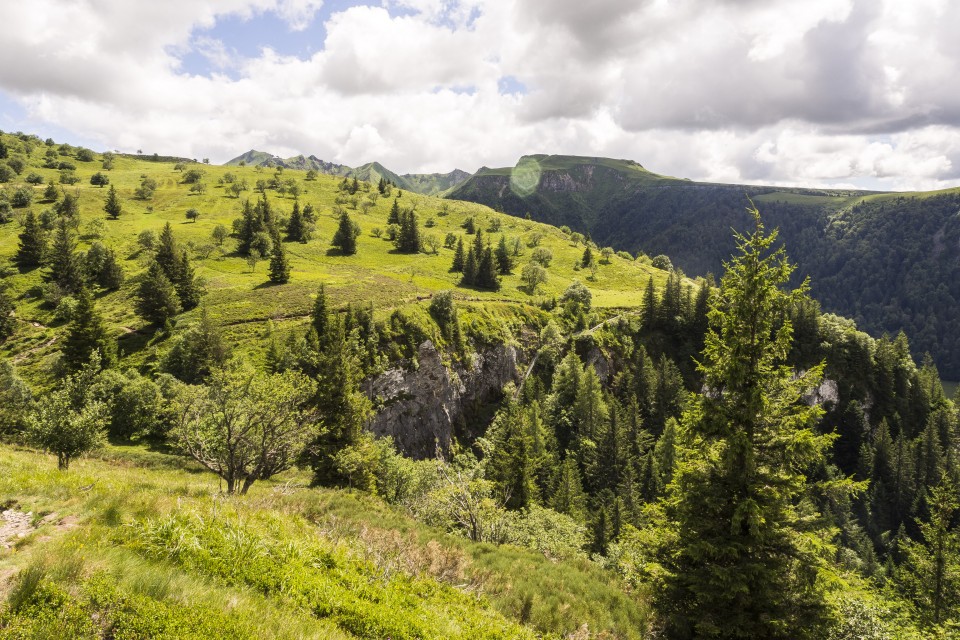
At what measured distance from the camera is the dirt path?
31.6 ft

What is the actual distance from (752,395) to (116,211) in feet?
573

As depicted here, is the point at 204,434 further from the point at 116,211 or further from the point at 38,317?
the point at 116,211

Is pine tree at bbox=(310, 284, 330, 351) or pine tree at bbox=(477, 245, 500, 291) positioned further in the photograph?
pine tree at bbox=(477, 245, 500, 291)

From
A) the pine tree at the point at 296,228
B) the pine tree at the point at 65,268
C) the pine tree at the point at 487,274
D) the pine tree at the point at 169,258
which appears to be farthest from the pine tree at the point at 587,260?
the pine tree at the point at 65,268

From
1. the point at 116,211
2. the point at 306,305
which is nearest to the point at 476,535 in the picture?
the point at 306,305

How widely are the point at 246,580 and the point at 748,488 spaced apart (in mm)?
16834

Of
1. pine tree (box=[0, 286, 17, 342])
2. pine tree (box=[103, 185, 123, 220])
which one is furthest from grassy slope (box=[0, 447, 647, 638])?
pine tree (box=[103, 185, 123, 220])

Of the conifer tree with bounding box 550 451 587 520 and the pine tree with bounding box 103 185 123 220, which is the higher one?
the pine tree with bounding box 103 185 123 220

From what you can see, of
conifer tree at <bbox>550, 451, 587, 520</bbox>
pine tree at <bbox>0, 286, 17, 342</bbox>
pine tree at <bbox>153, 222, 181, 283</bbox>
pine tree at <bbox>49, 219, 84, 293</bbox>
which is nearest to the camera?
conifer tree at <bbox>550, 451, 587, 520</bbox>

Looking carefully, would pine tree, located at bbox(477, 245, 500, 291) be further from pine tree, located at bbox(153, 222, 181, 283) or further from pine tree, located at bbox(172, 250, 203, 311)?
pine tree, located at bbox(153, 222, 181, 283)

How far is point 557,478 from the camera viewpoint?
71.5 m

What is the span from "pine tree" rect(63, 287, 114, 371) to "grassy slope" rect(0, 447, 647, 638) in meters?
53.6

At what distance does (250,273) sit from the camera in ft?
342

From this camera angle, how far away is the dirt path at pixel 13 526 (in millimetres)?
9641
